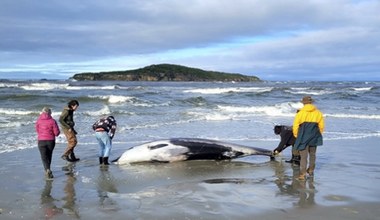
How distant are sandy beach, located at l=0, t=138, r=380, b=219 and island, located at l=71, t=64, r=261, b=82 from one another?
452ft

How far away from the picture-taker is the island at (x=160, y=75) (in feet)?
486

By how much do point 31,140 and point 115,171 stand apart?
18.5 feet

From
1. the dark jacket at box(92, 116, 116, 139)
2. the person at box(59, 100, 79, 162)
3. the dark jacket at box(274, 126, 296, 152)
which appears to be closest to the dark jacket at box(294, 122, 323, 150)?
the dark jacket at box(274, 126, 296, 152)

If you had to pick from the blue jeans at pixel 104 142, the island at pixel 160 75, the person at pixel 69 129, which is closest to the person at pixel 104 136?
the blue jeans at pixel 104 142

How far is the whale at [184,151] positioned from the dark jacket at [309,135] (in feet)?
7.40

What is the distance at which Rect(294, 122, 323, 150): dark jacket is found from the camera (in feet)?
30.5

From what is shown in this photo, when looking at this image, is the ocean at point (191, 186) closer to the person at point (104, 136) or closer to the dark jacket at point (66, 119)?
the person at point (104, 136)

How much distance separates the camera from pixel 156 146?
11477mm

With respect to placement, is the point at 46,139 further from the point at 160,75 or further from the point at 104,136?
the point at 160,75

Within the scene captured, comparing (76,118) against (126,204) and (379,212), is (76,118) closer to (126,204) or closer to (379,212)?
(126,204)

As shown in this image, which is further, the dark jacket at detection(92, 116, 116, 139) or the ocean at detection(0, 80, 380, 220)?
the dark jacket at detection(92, 116, 116, 139)

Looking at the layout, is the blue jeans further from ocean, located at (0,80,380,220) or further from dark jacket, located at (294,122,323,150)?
dark jacket, located at (294,122,323,150)

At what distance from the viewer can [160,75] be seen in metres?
153

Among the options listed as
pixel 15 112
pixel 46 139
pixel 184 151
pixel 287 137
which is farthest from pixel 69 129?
pixel 15 112
